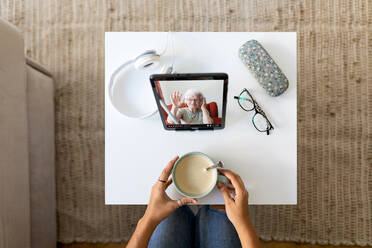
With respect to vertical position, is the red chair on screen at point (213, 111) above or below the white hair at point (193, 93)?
below

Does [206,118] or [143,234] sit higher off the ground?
[206,118]

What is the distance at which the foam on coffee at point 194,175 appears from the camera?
26.6 inches

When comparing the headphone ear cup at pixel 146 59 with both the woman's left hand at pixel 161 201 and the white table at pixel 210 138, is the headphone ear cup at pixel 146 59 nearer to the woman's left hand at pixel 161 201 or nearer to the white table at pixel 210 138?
the white table at pixel 210 138

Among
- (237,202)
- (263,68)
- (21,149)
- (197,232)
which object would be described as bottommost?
(197,232)

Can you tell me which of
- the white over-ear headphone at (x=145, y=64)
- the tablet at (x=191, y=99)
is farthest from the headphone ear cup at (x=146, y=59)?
the tablet at (x=191, y=99)

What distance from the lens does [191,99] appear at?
2.11ft

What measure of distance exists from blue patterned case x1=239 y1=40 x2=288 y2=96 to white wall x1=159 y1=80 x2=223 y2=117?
0.17m

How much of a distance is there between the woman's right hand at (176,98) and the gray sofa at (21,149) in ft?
1.62

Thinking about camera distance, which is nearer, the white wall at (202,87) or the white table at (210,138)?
the white wall at (202,87)

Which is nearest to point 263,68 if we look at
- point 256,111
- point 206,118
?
point 256,111

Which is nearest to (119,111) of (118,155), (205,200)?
(118,155)

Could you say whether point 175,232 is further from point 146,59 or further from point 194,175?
point 146,59

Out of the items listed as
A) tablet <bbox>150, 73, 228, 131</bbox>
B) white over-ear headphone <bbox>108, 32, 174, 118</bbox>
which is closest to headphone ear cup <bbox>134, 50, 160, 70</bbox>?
white over-ear headphone <bbox>108, 32, 174, 118</bbox>

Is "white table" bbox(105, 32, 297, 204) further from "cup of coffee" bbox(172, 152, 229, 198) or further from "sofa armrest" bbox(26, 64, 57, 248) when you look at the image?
"sofa armrest" bbox(26, 64, 57, 248)
